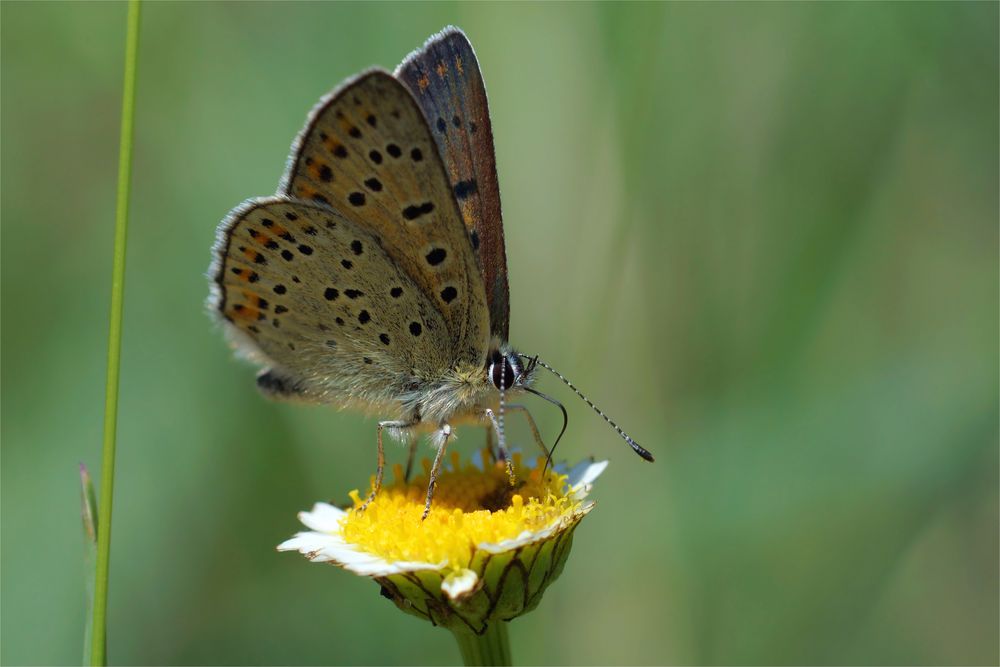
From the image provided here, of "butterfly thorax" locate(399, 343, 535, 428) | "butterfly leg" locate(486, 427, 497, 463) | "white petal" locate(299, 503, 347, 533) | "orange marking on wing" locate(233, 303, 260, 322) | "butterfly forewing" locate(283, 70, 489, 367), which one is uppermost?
"butterfly forewing" locate(283, 70, 489, 367)

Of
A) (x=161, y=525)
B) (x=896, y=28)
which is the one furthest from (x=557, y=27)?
(x=161, y=525)

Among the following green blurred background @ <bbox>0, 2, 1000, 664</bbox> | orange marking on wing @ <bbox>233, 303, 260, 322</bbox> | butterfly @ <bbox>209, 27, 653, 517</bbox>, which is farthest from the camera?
green blurred background @ <bbox>0, 2, 1000, 664</bbox>

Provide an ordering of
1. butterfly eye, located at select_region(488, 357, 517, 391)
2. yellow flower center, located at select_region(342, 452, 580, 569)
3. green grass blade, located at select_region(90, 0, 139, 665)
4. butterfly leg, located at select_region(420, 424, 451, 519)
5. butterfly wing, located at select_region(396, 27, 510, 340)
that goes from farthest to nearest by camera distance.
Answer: butterfly eye, located at select_region(488, 357, 517, 391)
butterfly wing, located at select_region(396, 27, 510, 340)
butterfly leg, located at select_region(420, 424, 451, 519)
yellow flower center, located at select_region(342, 452, 580, 569)
green grass blade, located at select_region(90, 0, 139, 665)

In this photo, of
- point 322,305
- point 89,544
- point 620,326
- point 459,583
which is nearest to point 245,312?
point 322,305

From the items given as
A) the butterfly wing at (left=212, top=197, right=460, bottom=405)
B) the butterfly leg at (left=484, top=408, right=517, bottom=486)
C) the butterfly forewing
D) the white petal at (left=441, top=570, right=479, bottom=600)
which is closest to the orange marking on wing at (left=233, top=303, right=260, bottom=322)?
the butterfly wing at (left=212, top=197, right=460, bottom=405)

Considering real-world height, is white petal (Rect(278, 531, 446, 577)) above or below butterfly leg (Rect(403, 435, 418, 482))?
below

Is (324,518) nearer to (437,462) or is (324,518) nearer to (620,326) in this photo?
(437,462)

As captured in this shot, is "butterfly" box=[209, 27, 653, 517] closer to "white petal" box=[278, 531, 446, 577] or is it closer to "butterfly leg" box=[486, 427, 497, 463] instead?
"butterfly leg" box=[486, 427, 497, 463]

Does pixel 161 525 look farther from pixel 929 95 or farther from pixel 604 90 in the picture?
pixel 929 95
